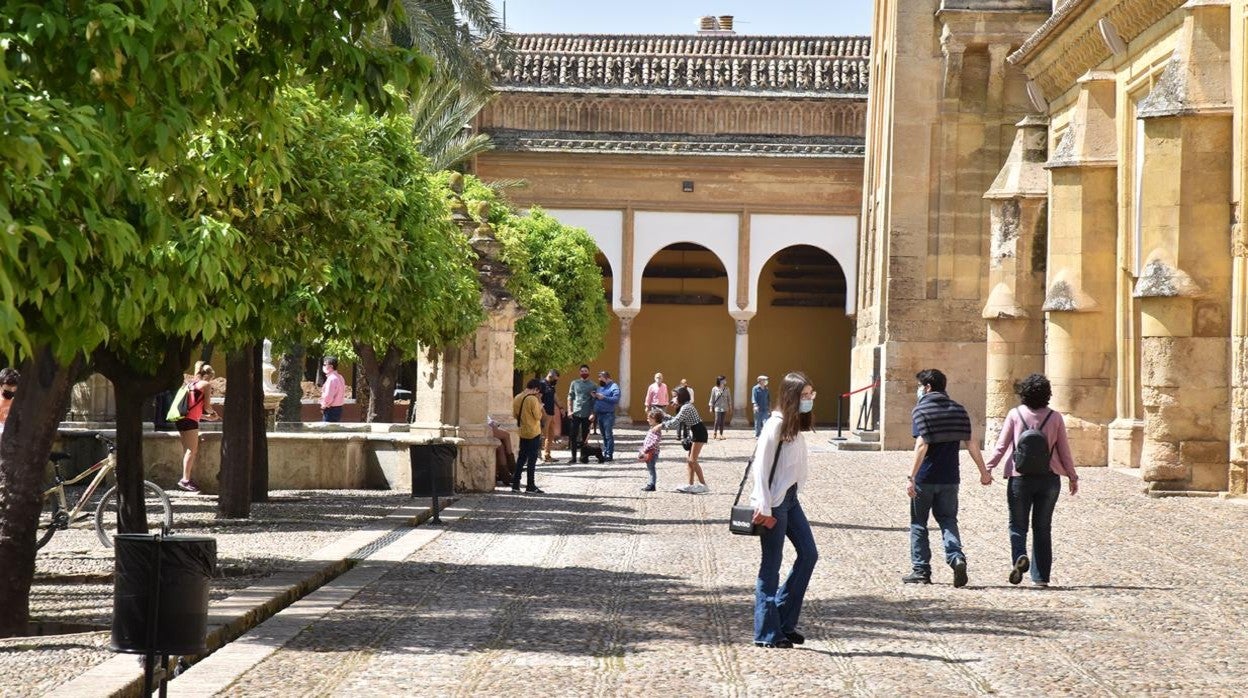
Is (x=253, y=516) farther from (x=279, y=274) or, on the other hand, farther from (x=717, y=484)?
(x=717, y=484)

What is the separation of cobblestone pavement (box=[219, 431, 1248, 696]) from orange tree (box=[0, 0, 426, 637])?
1.74 meters

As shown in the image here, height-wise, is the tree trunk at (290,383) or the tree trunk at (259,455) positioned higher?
the tree trunk at (290,383)

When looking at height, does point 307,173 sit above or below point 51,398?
above

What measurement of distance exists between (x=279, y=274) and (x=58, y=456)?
303 centimetres

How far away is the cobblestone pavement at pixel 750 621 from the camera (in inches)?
305

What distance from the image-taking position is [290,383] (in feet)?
100

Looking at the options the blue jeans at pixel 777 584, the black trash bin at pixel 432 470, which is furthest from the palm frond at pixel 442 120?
the blue jeans at pixel 777 584

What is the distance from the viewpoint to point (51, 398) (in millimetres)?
10156

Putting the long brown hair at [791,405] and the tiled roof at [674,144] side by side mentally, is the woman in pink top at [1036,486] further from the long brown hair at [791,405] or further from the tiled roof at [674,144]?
the tiled roof at [674,144]

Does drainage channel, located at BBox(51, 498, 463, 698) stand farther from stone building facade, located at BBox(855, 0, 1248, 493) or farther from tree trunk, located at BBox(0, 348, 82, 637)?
stone building facade, located at BBox(855, 0, 1248, 493)

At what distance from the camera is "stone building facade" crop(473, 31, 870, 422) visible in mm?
51000

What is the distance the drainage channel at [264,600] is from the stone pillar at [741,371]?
117 feet

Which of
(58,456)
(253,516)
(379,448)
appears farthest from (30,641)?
(379,448)

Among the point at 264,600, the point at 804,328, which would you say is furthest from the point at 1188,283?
the point at 804,328
